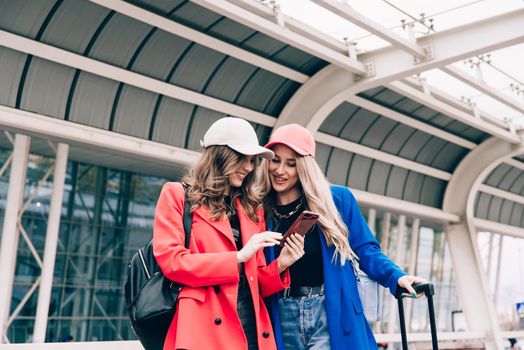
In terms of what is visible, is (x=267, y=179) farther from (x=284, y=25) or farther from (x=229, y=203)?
(x=284, y=25)

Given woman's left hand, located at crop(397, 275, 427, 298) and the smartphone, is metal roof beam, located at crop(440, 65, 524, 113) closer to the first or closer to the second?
woman's left hand, located at crop(397, 275, 427, 298)

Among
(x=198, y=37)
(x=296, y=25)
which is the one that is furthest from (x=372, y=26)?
(x=198, y=37)

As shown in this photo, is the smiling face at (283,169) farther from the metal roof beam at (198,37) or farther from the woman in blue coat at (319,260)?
the metal roof beam at (198,37)

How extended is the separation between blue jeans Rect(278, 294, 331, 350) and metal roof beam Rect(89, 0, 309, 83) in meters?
8.46

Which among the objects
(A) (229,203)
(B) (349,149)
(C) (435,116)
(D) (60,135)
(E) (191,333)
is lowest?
(E) (191,333)

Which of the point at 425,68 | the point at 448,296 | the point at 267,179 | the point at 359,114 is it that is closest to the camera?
the point at 267,179

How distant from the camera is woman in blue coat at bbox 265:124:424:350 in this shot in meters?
3.52

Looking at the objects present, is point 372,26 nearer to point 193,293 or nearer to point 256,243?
point 256,243

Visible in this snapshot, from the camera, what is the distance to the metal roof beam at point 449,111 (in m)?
15.3

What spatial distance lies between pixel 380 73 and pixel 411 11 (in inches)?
73.8

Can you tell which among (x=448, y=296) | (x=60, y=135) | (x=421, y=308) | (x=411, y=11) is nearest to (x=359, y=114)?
(x=411, y=11)

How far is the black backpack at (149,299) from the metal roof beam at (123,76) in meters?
8.56

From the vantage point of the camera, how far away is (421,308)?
30453 mm

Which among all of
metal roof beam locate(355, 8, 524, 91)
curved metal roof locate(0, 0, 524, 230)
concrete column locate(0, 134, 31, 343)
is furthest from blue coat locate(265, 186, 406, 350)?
concrete column locate(0, 134, 31, 343)
